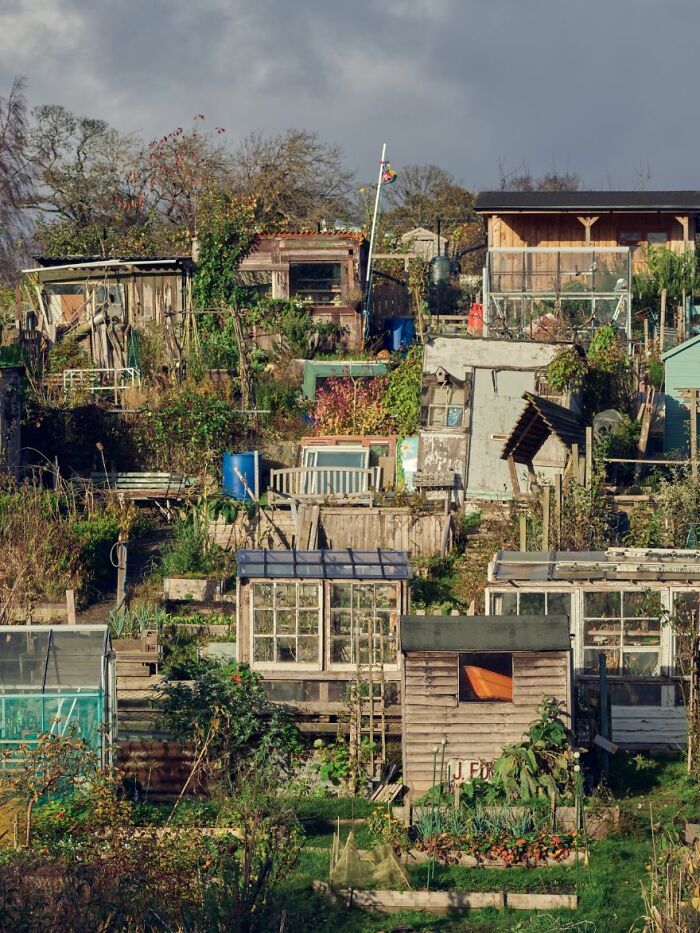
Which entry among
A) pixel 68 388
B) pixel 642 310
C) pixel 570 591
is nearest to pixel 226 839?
pixel 570 591

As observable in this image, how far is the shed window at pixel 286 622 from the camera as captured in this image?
19.5 m

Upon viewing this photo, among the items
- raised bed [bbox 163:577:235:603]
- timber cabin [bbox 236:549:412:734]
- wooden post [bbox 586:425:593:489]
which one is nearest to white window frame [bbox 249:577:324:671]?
timber cabin [bbox 236:549:412:734]

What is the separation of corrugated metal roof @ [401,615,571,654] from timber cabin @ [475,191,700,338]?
48.7 feet

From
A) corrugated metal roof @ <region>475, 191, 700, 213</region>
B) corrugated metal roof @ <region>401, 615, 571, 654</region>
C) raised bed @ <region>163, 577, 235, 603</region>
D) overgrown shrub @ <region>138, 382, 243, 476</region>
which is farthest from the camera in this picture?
corrugated metal roof @ <region>475, 191, 700, 213</region>

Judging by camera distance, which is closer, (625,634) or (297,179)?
(625,634)

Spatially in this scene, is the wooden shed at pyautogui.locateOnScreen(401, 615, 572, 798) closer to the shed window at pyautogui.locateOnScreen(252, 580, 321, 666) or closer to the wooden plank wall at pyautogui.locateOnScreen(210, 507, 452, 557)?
the shed window at pyautogui.locateOnScreen(252, 580, 321, 666)

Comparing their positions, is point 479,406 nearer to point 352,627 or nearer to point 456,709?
point 352,627

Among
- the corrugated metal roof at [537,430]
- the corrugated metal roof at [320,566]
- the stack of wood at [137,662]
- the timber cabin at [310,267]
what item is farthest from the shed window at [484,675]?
the timber cabin at [310,267]

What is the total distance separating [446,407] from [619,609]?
924cm

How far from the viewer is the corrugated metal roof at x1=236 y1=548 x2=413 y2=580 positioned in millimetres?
19578

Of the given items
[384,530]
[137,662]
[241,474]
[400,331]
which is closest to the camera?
[137,662]

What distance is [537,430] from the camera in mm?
25172

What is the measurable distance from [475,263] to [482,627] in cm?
3128

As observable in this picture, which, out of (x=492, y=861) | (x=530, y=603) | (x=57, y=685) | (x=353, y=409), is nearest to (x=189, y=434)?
(x=353, y=409)
